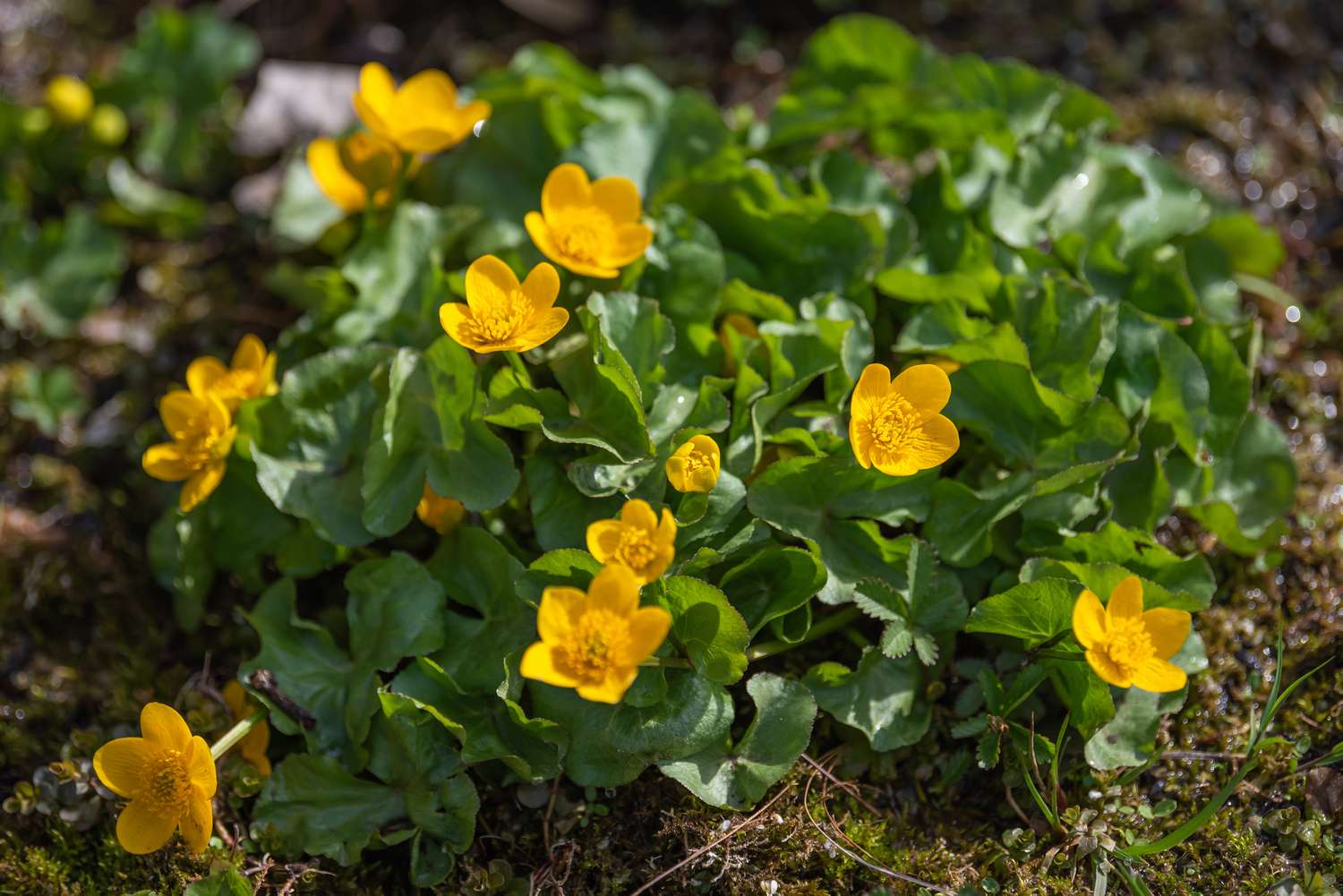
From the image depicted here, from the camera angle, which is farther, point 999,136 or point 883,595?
point 999,136

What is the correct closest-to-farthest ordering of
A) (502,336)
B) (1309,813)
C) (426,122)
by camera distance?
1. (502,336)
2. (1309,813)
3. (426,122)

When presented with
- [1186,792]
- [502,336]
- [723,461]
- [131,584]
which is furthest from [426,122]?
[1186,792]

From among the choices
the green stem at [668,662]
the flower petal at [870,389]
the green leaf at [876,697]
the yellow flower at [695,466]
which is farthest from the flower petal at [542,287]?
the green leaf at [876,697]

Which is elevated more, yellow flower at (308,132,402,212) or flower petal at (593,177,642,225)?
flower petal at (593,177,642,225)

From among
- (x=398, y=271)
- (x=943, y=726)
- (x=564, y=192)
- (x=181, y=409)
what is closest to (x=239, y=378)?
(x=181, y=409)

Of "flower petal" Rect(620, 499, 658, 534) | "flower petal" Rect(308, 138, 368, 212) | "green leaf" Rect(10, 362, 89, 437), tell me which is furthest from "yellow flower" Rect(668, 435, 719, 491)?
"green leaf" Rect(10, 362, 89, 437)

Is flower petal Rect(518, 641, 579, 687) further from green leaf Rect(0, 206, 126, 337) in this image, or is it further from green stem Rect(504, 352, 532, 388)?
green leaf Rect(0, 206, 126, 337)

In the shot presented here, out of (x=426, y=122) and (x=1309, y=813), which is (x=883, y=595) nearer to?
(x=1309, y=813)

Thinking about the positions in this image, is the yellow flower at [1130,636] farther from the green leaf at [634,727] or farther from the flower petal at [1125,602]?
the green leaf at [634,727]
